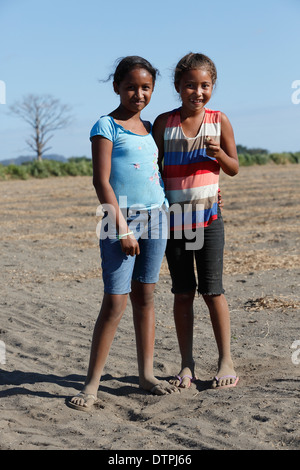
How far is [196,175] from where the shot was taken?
10.8 ft

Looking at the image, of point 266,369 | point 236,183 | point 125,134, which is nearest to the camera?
point 125,134

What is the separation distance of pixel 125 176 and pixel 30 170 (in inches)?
1017

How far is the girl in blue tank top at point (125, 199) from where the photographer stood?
9.93 ft

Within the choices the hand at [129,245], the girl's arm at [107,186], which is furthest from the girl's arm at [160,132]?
the hand at [129,245]

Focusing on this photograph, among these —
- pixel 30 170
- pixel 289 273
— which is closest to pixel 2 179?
pixel 30 170

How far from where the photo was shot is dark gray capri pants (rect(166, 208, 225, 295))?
3.39 meters

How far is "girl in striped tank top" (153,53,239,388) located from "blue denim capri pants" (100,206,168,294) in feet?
0.54

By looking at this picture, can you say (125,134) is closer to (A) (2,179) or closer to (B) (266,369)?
(B) (266,369)

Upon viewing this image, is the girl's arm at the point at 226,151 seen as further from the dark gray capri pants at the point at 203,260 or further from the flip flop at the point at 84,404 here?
the flip flop at the point at 84,404

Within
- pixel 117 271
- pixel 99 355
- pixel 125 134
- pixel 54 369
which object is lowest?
pixel 54 369

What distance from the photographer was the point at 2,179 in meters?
25.5

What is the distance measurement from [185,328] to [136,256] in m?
0.56

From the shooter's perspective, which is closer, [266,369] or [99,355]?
[99,355]

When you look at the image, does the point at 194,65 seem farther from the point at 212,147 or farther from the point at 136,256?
the point at 136,256
